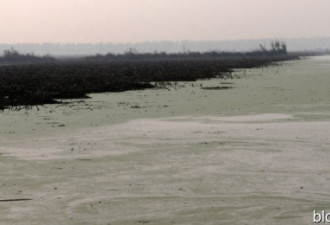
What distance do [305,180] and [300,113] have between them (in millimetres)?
10005

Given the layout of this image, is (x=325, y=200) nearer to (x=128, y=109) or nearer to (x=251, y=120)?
(x=251, y=120)

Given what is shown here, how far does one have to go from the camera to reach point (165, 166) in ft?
35.7

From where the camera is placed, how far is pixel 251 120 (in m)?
17.6

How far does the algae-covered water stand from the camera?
25.8ft

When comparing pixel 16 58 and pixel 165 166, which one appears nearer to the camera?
pixel 165 166

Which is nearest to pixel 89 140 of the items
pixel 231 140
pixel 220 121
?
pixel 231 140

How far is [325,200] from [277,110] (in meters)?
12.2

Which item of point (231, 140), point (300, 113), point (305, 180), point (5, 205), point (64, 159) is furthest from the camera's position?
point (300, 113)

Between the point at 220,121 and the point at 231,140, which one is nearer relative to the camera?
the point at 231,140

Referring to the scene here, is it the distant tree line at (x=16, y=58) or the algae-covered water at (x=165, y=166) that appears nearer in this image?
the algae-covered water at (x=165, y=166)

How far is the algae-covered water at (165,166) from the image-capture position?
7.88 m

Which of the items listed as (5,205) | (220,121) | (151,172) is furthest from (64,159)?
(220,121)

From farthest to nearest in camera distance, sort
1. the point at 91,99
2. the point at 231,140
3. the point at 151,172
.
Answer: the point at 91,99
the point at 231,140
the point at 151,172

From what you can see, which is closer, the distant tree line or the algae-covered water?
the algae-covered water
